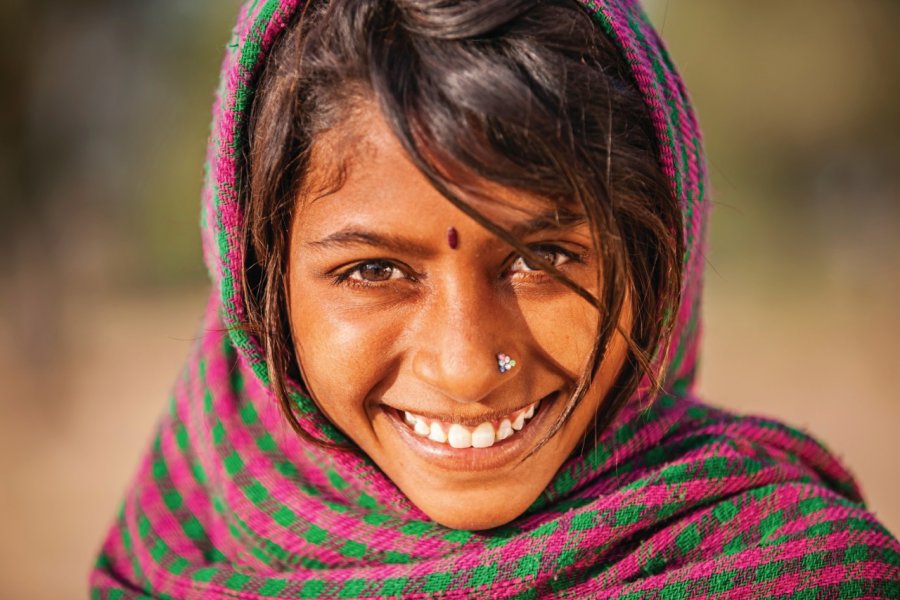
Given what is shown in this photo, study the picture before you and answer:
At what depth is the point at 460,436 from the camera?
1.32 metres

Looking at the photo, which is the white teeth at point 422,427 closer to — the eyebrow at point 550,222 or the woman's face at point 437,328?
the woman's face at point 437,328

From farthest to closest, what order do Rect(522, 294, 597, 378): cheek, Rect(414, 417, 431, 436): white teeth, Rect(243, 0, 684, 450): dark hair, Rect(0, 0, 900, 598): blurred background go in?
1. Rect(0, 0, 900, 598): blurred background
2. Rect(414, 417, 431, 436): white teeth
3. Rect(522, 294, 597, 378): cheek
4. Rect(243, 0, 684, 450): dark hair

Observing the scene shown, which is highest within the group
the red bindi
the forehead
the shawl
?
the forehead

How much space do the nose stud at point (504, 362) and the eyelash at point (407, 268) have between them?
12 centimetres

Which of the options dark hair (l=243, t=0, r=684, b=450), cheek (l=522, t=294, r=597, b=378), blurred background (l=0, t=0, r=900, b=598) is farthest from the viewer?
blurred background (l=0, t=0, r=900, b=598)

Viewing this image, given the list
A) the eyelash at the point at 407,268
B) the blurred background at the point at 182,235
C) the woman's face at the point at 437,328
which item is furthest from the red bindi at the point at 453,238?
the blurred background at the point at 182,235

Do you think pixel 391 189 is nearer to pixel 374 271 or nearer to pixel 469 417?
pixel 374 271

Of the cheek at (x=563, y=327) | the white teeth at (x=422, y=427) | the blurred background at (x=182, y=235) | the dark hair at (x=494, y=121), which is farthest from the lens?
the blurred background at (x=182, y=235)

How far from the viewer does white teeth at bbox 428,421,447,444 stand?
1.34m

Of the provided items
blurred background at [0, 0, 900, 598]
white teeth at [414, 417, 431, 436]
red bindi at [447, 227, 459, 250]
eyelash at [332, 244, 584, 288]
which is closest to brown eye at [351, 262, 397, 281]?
eyelash at [332, 244, 584, 288]

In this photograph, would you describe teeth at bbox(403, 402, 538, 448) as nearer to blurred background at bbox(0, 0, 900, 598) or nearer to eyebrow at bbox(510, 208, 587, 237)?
eyebrow at bbox(510, 208, 587, 237)

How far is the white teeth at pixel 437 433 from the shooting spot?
1.34 m

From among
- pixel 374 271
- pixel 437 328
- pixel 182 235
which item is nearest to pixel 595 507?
pixel 437 328

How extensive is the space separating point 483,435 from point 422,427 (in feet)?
0.35
